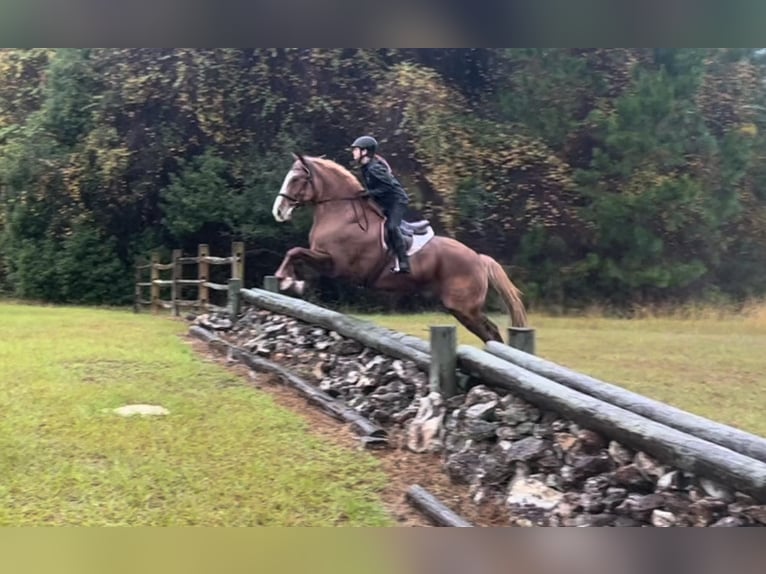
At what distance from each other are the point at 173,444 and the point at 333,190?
122 centimetres

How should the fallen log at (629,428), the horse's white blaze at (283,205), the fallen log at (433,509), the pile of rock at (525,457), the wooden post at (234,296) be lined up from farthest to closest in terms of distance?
the wooden post at (234,296)
the horse's white blaze at (283,205)
the fallen log at (433,509)
the pile of rock at (525,457)
the fallen log at (629,428)

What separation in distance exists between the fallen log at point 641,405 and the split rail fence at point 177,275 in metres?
1.15

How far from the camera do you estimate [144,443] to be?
286 cm

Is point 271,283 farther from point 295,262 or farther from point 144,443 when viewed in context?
point 144,443

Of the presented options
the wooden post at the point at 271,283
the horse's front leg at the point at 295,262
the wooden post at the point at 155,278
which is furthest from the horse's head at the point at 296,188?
the wooden post at the point at 155,278

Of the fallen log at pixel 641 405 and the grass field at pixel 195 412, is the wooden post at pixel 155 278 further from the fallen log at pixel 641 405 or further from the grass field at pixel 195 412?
the fallen log at pixel 641 405

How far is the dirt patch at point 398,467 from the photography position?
8.67 feet

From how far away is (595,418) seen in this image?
246 cm

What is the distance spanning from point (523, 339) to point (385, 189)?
33.2 inches

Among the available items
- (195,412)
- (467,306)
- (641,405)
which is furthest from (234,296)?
(641,405)

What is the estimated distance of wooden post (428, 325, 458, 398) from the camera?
298cm

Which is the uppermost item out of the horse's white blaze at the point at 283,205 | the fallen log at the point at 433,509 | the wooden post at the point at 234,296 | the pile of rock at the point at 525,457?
the horse's white blaze at the point at 283,205

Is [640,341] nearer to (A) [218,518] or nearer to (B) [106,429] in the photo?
(A) [218,518]
